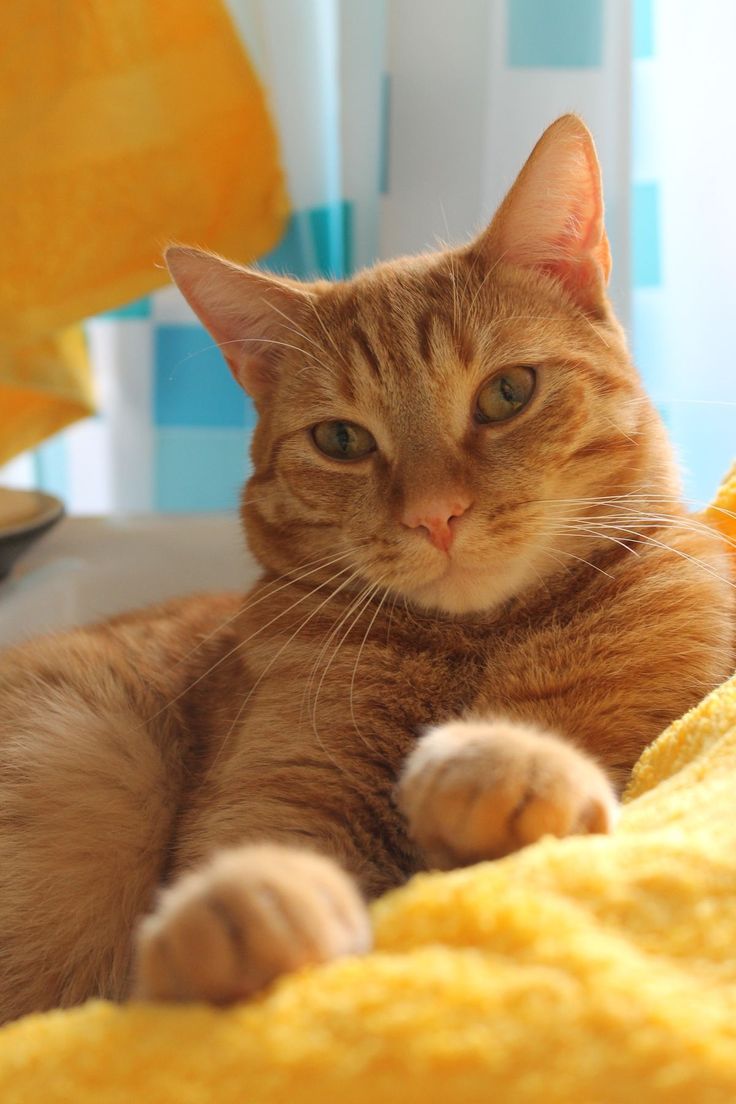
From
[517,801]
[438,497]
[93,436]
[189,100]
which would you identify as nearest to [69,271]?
[189,100]

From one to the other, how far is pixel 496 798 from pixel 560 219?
2.80 ft

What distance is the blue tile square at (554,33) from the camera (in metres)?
1.90

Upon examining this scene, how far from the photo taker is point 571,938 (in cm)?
64

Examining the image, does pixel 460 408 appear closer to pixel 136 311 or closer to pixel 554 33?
pixel 554 33

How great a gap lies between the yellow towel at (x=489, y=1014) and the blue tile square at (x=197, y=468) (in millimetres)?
1716

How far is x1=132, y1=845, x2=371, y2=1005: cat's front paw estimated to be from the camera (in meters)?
0.64

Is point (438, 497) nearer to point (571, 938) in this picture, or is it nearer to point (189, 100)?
point (571, 938)

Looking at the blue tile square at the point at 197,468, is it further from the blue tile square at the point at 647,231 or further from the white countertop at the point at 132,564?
the blue tile square at the point at 647,231

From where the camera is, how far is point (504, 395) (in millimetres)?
1280

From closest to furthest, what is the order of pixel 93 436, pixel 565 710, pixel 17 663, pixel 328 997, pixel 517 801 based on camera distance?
pixel 328 997 → pixel 517 801 → pixel 565 710 → pixel 17 663 → pixel 93 436

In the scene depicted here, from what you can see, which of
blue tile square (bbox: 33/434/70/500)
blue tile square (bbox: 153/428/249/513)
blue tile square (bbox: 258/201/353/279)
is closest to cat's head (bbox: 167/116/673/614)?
blue tile square (bbox: 258/201/353/279)

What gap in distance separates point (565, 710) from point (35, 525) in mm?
1260

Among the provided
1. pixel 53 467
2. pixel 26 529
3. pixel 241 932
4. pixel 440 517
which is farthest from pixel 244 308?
pixel 53 467

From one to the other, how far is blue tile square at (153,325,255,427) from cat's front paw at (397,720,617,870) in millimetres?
1589
